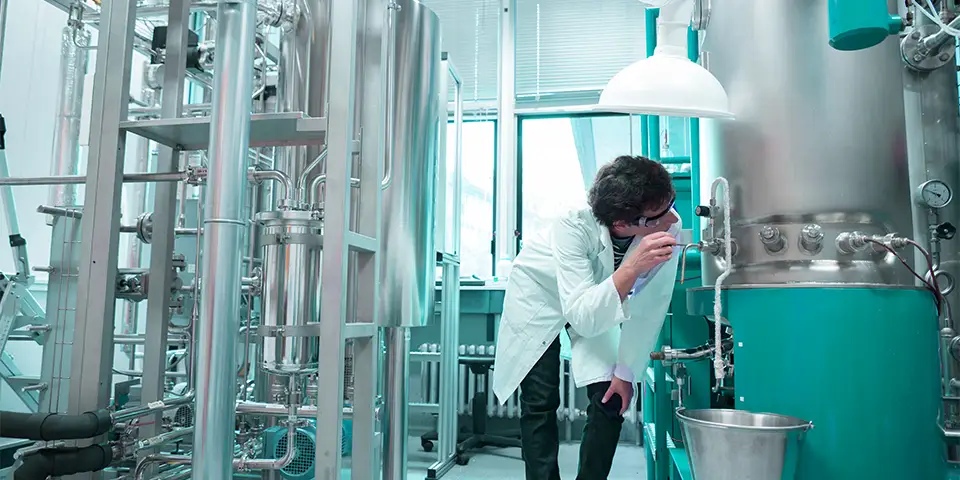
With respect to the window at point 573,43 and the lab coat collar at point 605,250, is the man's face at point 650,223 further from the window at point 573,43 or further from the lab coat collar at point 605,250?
the window at point 573,43

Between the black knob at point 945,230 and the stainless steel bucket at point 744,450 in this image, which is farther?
the black knob at point 945,230

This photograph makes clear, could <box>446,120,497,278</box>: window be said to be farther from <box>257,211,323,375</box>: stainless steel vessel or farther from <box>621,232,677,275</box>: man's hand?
<box>621,232,677,275</box>: man's hand

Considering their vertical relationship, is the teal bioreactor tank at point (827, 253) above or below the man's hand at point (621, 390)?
above

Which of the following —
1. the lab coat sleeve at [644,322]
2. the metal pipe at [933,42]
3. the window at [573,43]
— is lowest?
the lab coat sleeve at [644,322]

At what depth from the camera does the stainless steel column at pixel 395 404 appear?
2.09 metres

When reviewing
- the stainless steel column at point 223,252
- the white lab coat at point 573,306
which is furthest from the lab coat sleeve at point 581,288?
the stainless steel column at point 223,252

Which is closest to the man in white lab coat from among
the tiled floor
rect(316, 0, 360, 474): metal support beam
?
rect(316, 0, 360, 474): metal support beam

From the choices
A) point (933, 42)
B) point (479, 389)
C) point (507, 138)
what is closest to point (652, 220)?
point (933, 42)

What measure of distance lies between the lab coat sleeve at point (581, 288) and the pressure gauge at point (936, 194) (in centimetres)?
58

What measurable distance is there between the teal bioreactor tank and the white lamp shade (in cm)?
14

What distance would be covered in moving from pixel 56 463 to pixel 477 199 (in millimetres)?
3283

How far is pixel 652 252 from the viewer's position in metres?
1.21

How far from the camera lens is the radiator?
353 centimetres

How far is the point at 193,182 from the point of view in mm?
1445
